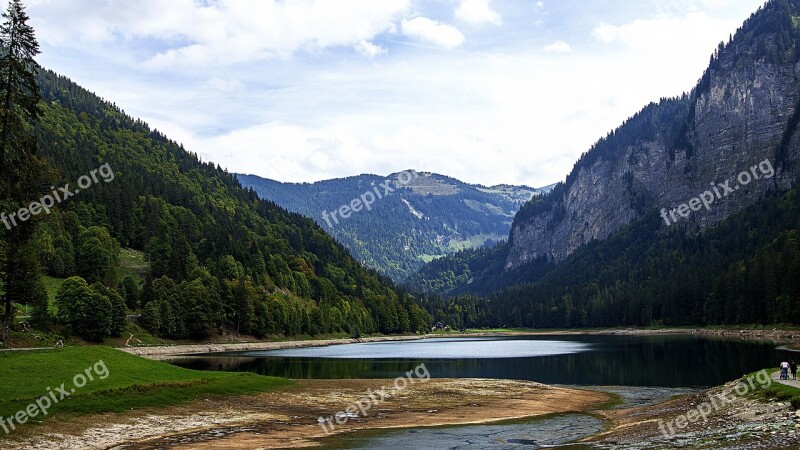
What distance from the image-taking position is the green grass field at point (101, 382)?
1485 inches

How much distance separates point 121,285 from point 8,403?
11343 centimetres

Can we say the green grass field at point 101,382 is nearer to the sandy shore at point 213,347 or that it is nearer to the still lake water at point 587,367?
the still lake water at point 587,367

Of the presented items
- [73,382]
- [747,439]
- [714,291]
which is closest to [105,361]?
[73,382]

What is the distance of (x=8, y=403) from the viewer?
3509cm

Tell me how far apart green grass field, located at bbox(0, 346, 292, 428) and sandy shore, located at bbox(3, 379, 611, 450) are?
4.55ft

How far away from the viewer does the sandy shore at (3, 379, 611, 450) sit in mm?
35219

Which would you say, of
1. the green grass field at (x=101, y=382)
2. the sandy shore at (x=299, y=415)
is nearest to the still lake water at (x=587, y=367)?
the sandy shore at (x=299, y=415)

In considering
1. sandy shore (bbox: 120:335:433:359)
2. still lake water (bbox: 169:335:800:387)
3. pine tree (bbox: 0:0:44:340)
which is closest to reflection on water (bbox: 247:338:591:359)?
sandy shore (bbox: 120:335:433:359)

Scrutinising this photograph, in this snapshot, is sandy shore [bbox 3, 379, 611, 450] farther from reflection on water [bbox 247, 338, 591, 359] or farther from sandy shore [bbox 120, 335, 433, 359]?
sandy shore [bbox 120, 335, 433, 359]

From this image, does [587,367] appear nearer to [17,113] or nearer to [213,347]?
[17,113]

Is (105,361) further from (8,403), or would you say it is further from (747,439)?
(747,439)

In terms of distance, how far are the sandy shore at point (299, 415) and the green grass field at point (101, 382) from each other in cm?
139

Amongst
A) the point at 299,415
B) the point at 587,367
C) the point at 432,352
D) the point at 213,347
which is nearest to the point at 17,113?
the point at 299,415

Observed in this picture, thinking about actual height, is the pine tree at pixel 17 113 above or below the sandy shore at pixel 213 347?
above
